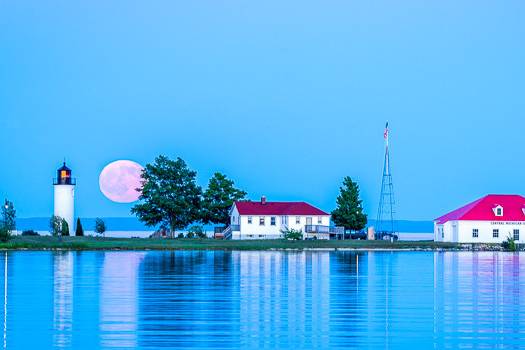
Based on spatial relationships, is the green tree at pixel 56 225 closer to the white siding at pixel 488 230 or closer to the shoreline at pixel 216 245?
the shoreline at pixel 216 245

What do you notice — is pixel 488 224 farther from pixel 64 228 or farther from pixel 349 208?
pixel 64 228

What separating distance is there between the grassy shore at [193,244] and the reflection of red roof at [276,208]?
644 centimetres

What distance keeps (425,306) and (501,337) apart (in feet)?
25.8

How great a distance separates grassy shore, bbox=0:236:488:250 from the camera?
8081 cm

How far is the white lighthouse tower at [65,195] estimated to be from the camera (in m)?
94.5

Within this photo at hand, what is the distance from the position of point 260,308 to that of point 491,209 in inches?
2658

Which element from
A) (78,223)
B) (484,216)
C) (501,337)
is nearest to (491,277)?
(501,337)

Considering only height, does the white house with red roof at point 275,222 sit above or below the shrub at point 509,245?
above

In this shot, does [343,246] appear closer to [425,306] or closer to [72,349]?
[425,306]

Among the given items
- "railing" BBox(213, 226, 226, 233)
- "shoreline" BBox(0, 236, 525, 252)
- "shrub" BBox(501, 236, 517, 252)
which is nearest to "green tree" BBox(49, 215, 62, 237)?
"shoreline" BBox(0, 236, 525, 252)

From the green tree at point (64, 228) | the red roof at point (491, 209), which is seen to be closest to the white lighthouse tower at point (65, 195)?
the green tree at point (64, 228)

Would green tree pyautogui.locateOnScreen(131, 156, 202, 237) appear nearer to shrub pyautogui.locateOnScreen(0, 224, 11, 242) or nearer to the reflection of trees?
shrub pyautogui.locateOnScreen(0, 224, 11, 242)

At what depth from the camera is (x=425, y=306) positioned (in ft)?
104

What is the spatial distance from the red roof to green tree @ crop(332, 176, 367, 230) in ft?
27.6
